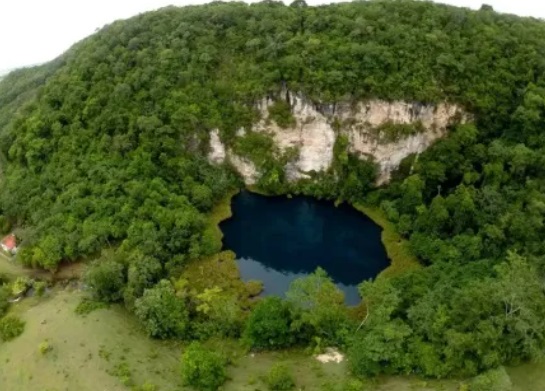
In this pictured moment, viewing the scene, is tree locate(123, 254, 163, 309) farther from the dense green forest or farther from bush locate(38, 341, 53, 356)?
bush locate(38, 341, 53, 356)

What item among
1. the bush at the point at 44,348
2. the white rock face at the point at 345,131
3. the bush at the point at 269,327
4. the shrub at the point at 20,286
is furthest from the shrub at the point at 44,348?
the white rock face at the point at 345,131

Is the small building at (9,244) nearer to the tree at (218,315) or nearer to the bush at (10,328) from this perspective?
the bush at (10,328)

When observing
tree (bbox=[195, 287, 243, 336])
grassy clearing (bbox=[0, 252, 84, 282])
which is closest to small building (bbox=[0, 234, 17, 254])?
grassy clearing (bbox=[0, 252, 84, 282])

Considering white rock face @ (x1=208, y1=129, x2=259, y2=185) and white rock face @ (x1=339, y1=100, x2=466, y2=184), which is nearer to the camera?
white rock face @ (x1=339, y1=100, x2=466, y2=184)

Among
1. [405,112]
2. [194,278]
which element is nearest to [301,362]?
[194,278]

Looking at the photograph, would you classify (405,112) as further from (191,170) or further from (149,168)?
(149,168)

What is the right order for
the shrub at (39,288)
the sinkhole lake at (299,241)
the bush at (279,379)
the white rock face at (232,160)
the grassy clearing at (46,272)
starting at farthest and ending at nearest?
the white rock face at (232,160) < the sinkhole lake at (299,241) < the grassy clearing at (46,272) < the shrub at (39,288) < the bush at (279,379)
